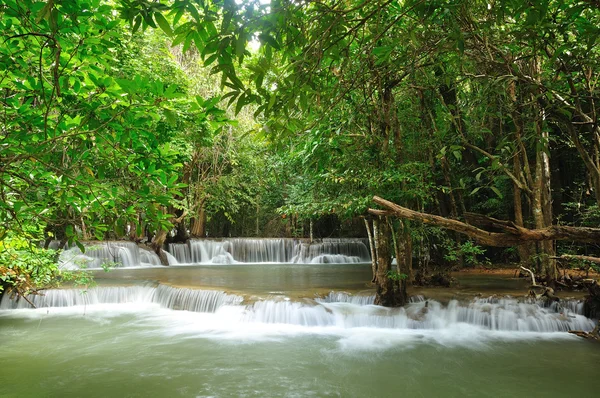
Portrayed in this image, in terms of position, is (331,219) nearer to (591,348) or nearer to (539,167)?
(539,167)

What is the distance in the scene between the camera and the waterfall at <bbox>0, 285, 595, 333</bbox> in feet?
26.3

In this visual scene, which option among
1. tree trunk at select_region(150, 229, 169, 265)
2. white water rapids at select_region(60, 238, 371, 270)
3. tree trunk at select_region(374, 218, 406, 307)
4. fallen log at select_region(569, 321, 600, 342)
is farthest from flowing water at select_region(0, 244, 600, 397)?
white water rapids at select_region(60, 238, 371, 270)

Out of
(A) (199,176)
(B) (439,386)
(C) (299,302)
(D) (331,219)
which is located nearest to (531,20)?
(B) (439,386)

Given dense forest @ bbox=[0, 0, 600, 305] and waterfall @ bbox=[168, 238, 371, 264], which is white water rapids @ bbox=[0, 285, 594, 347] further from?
waterfall @ bbox=[168, 238, 371, 264]

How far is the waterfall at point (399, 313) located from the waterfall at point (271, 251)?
10.4m

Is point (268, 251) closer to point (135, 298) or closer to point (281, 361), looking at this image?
point (135, 298)

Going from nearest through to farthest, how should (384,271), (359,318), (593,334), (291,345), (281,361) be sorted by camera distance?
(281,361), (593,334), (291,345), (384,271), (359,318)

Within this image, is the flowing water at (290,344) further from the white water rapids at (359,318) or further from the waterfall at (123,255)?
the waterfall at (123,255)

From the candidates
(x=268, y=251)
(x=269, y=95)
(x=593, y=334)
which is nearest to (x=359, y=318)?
(x=593, y=334)

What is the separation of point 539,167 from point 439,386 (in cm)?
668

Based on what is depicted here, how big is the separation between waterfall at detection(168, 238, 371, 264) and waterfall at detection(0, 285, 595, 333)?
1037 centimetres

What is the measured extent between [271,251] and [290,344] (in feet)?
45.8

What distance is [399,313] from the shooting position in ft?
27.2

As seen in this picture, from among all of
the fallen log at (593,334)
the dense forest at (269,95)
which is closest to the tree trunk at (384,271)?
the dense forest at (269,95)
